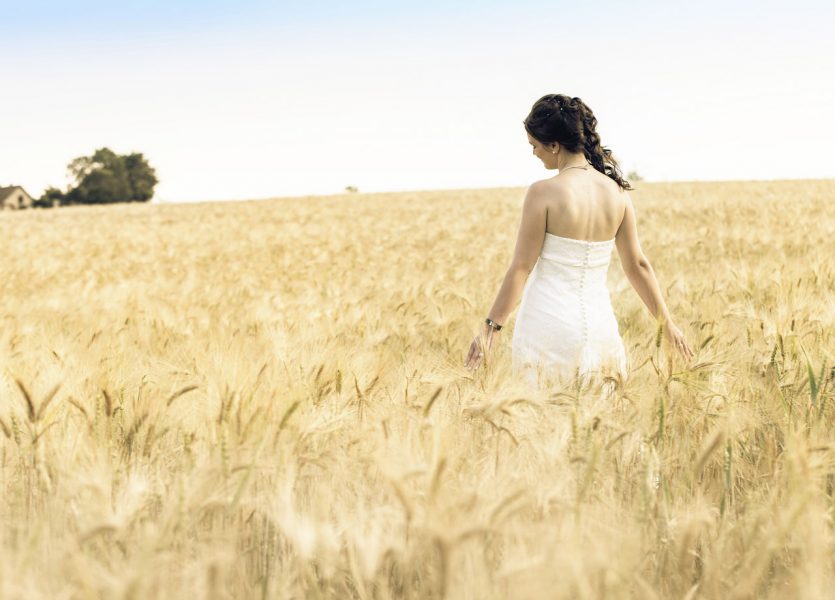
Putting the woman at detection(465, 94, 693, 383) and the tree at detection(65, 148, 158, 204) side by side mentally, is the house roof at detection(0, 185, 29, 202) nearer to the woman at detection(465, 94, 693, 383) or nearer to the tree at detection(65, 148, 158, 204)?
the tree at detection(65, 148, 158, 204)

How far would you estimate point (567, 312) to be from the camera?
2.79 metres

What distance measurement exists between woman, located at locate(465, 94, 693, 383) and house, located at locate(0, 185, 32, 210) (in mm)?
60432

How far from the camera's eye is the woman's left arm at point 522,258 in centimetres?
266

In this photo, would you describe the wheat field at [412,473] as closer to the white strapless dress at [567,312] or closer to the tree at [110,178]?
the white strapless dress at [567,312]

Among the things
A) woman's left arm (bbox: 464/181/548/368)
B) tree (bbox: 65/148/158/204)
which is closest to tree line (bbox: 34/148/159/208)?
tree (bbox: 65/148/158/204)

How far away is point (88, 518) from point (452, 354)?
7.16 feet

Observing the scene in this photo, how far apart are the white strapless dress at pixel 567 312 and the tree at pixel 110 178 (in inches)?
2246

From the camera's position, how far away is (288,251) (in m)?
10.1

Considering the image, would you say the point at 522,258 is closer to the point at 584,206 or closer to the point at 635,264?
the point at 584,206

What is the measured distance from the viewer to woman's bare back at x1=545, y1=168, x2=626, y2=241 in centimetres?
265

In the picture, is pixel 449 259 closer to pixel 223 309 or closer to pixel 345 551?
pixel 223 309

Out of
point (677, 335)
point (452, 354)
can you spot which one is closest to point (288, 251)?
point (452, 354)

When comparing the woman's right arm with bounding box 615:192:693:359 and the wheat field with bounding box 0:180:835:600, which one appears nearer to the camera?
the wheat field with bounding box 0:180:835:600

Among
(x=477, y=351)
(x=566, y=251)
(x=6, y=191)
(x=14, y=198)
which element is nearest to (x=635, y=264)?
(x=566, y=251)
